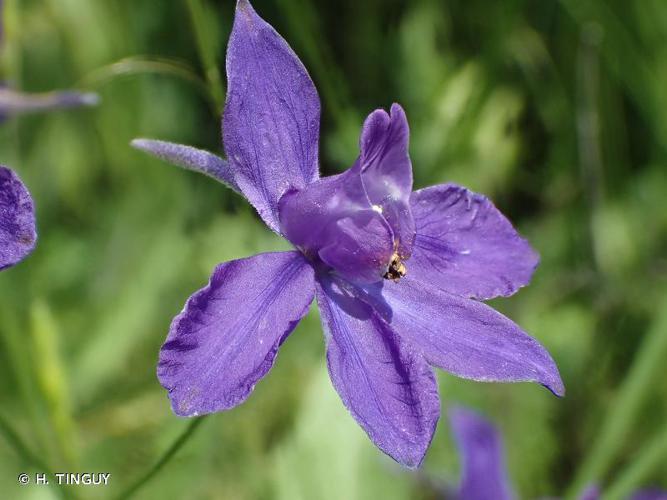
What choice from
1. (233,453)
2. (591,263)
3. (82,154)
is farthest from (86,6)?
(591,263)

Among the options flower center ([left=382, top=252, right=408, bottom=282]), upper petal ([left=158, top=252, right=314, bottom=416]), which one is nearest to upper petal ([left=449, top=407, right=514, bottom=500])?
flower center ([left=382, top=252, right=408, bottom=282])

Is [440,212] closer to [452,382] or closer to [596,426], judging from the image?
[452,382]

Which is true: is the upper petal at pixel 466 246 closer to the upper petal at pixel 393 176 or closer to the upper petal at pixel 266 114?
the upper petal at pixel 393 176

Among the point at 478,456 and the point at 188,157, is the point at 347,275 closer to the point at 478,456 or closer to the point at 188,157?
the point at 188,157

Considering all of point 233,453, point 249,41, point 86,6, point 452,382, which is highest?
point 249,41

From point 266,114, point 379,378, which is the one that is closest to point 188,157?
point 266,114

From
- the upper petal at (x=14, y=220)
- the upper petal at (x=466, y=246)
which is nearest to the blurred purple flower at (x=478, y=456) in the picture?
the upper petal at (x=466, y=246)

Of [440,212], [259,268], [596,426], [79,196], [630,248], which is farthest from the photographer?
[630,248]

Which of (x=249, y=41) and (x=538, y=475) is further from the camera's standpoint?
(x=538, y=475)
